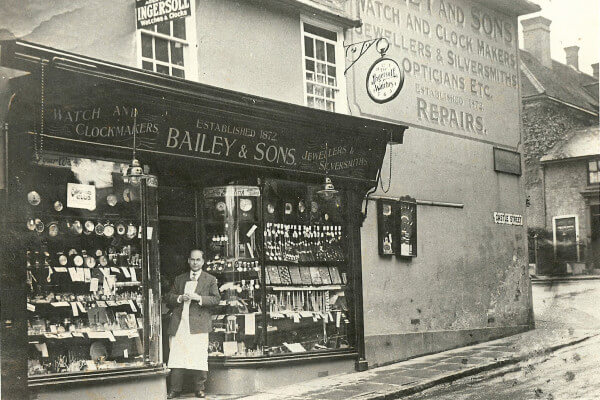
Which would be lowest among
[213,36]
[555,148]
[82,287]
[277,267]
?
[82,287]

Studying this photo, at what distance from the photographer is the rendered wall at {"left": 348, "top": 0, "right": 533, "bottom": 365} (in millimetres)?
12789

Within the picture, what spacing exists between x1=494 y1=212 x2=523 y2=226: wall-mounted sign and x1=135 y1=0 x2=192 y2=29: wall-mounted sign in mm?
9364

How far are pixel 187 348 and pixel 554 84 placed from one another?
624 inches

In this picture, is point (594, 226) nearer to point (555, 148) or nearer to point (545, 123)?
point (555, 148)

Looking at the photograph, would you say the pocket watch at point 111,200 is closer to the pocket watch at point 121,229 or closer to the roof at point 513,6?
the pocket watch at point 121,229

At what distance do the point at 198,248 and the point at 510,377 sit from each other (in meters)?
4.83

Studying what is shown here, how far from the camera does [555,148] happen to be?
26688mm

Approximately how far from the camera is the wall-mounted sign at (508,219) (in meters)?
15.8

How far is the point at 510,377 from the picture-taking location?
10633mm

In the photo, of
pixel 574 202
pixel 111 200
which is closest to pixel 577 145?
pixel 574 202

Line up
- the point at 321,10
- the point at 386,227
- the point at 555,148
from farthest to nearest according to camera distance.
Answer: the point at 555,148 → the point at 386,227 → the point at 321,10

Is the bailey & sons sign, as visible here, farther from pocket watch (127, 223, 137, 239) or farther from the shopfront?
pocket watch (127, 223, 137, 239)

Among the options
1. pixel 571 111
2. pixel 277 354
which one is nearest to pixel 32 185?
pixel 277 354

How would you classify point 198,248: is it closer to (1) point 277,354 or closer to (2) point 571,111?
(1) point 277,354
